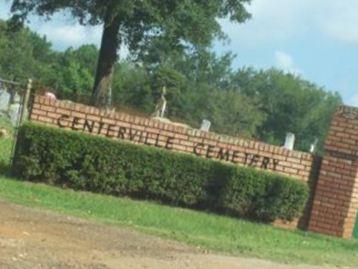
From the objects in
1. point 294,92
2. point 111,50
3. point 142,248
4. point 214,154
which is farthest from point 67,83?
point 142,248

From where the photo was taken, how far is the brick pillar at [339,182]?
16.0 metres

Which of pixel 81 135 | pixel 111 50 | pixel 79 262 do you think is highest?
pixel 111 50

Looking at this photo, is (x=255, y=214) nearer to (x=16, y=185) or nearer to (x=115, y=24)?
(x=16, y=185)

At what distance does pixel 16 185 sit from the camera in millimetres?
13797

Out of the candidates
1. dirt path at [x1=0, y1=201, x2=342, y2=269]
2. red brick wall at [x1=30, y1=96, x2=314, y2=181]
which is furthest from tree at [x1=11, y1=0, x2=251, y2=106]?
dirt path at [x1=0, y1=201, x2=342, y2=269]

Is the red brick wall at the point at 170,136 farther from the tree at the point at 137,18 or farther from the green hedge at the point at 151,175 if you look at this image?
the tree at the point at 137,18

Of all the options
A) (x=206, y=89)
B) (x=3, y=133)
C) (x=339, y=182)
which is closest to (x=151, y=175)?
(x=339, y=182)

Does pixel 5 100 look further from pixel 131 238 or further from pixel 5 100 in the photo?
pixel 131 238

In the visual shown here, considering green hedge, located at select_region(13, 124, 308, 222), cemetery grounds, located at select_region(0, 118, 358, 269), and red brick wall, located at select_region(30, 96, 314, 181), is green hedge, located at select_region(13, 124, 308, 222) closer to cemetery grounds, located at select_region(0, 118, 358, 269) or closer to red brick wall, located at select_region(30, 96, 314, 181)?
cemetery grounds, located at select_region(0, 118, 358, 269)

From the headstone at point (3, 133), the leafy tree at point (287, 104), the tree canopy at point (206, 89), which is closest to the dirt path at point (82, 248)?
the headstone at point (3, 133)

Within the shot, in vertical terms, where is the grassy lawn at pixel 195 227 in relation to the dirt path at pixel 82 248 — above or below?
above

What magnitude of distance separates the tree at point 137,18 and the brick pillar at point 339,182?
1282 centimetres

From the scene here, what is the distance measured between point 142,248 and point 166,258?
50 centimetres

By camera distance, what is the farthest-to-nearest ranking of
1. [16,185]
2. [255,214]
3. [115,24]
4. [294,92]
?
1. [294,92]
2. [115,24]
3. [255,214]
4. [16,185]
